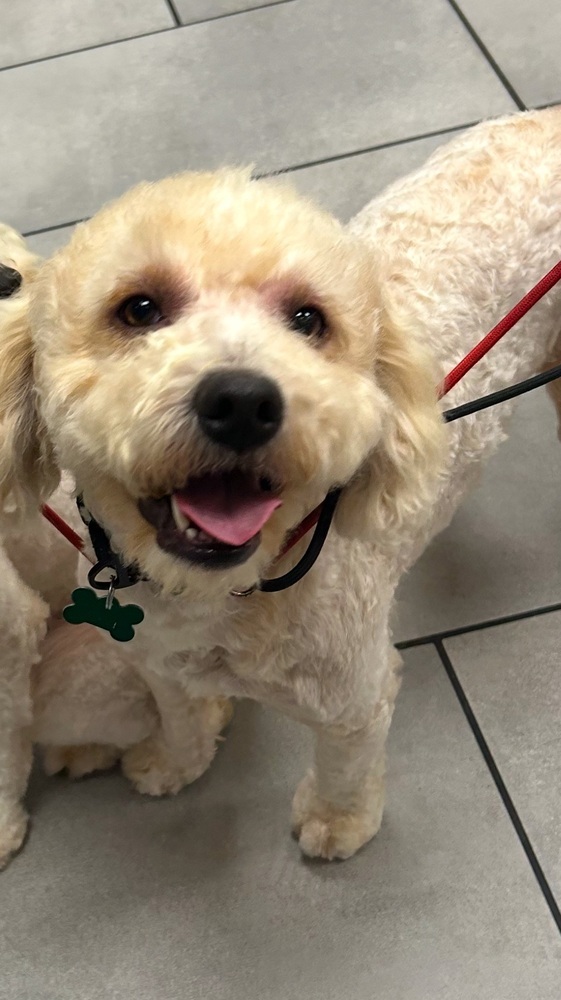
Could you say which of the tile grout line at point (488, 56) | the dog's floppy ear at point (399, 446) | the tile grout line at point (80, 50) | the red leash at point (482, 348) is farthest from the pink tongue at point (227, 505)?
the tile grout line at point (80, 50)

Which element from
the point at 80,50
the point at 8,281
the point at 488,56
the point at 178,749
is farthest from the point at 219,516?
the point at 80,50

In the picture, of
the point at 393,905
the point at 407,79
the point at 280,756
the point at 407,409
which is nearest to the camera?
the point at 407,409

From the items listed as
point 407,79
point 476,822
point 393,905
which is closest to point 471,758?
point 476,822

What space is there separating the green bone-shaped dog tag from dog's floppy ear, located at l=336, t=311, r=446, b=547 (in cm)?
21

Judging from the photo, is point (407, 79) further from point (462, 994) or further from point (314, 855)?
point (462, 994)

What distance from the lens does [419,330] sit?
0.70m

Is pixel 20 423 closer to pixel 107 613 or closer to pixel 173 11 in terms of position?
pixel 107 613

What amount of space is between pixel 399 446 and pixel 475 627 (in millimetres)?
664

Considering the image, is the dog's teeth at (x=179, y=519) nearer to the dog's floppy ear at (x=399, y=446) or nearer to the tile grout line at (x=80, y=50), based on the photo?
the dog's floppy ear at (x=399, y=446)

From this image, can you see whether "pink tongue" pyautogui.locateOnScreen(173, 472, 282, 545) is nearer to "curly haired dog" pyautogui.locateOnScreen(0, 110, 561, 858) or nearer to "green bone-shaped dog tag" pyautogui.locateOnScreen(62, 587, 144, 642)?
"curly haired dog" pyautogui.locateOnScreen(0, 110, 561, 858)

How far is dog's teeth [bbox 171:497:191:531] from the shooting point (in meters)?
0.56

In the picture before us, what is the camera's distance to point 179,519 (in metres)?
0.57

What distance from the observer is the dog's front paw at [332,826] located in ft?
3.36

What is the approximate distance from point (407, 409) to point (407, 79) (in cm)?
141
